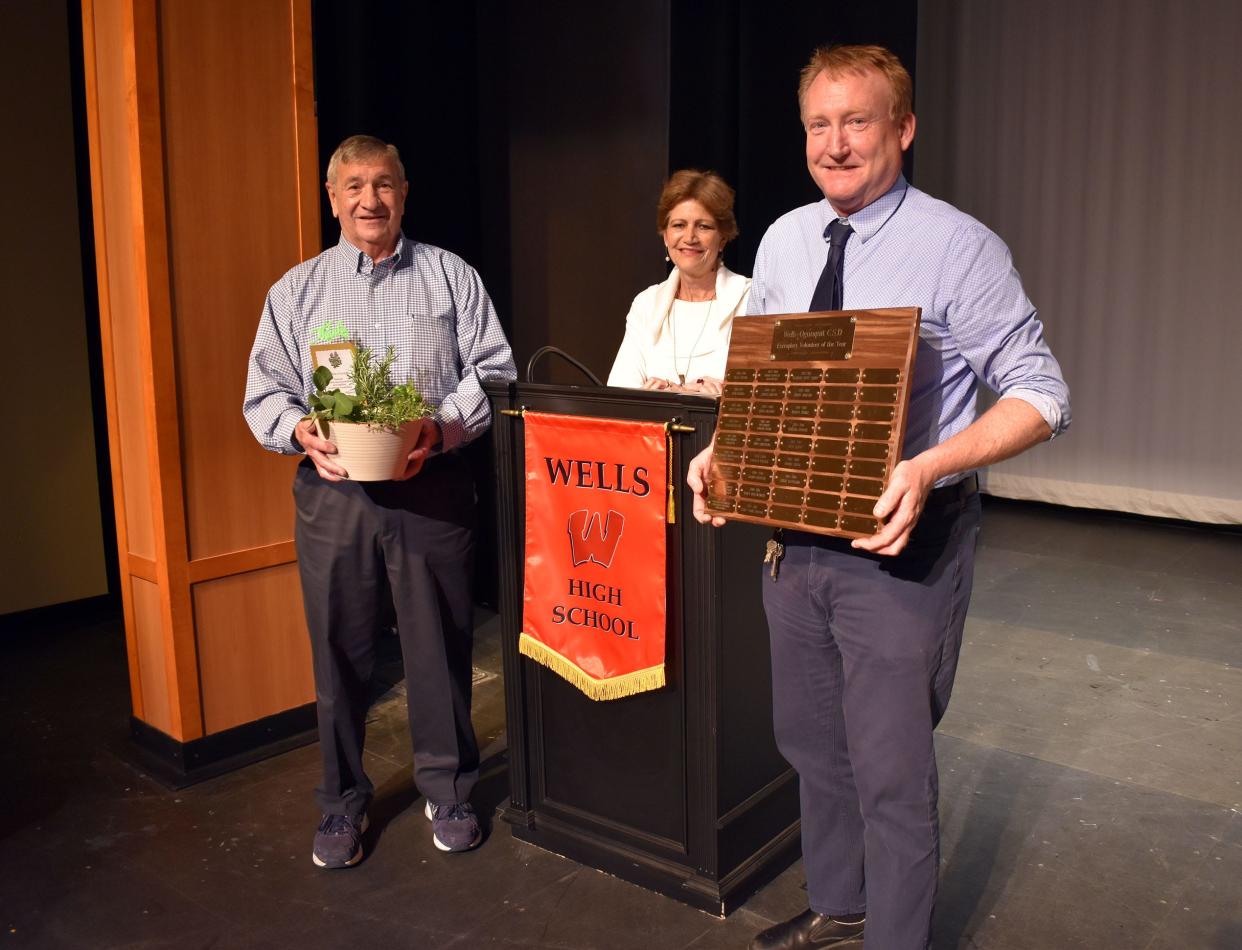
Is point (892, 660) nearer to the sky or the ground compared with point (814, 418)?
nearer to the ground

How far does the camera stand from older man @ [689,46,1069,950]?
1.64 meters

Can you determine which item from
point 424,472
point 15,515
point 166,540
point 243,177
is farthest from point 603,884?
point 15,515

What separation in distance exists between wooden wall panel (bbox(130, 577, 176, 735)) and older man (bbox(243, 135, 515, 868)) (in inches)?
28.3

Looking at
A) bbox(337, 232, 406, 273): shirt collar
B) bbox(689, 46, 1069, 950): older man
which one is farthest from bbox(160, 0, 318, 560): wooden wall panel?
bbox(689, 46, 1069, 950): older man

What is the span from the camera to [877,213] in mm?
1739

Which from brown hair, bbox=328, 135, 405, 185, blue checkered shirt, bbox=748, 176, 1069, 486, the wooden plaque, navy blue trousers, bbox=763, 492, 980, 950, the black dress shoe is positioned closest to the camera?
the wooden plaque

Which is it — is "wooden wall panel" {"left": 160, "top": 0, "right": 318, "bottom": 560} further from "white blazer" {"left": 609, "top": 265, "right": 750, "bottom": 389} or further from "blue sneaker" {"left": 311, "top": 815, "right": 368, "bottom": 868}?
"white blazer" {"left": 609, "top": 265, "right": 750, "bottom": 389}

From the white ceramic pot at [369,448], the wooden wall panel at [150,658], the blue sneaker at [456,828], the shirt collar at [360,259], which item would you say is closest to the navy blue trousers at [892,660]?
the white ceramic pot at [369,448]

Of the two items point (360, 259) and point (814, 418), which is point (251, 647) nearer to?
point (360, 259)

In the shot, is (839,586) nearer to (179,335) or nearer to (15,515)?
(179,335)

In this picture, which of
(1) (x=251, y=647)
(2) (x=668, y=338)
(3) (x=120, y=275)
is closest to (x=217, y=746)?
(1) (x=251, y=647)

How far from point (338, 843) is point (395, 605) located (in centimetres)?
57

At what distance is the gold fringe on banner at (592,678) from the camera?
89.6 inches

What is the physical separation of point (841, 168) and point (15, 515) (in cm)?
380
